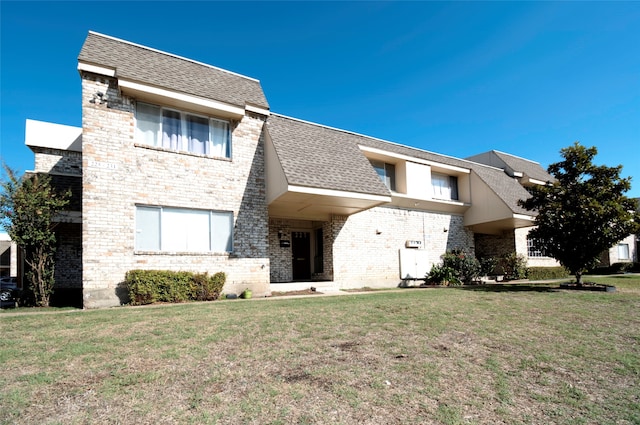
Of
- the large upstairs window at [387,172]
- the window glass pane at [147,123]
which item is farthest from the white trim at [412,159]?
the window glass pane at [147,123]

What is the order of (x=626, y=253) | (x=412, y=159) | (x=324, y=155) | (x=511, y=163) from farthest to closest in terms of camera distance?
(x=626, y=253)
(x=511, y=163)
(x=412, y=159)
(x=324, y=155)

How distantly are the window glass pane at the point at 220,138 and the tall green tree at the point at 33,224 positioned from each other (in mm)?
5213

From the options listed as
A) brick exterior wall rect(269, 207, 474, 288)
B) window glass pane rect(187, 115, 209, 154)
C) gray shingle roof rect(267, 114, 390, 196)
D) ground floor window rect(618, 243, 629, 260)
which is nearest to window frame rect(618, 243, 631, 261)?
ground floor window rect(618, 243, 629, 260)

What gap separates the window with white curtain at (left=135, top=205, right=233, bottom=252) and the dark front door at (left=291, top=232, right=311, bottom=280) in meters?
4.94

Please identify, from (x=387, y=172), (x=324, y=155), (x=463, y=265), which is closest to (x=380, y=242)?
(x=387, y=172)

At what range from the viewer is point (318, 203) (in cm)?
1427

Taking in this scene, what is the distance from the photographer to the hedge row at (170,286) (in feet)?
35.9

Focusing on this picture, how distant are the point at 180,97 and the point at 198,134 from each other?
1.43m

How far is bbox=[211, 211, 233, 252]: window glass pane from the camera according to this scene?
513 inches

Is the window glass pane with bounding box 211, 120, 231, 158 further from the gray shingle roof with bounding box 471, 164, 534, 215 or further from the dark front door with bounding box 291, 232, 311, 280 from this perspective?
the gray shingle roof with bounding box 471, 164, 534, 215

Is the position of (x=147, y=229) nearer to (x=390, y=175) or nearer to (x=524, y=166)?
(x=390, y=175)

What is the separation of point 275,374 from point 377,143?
50.9 ft

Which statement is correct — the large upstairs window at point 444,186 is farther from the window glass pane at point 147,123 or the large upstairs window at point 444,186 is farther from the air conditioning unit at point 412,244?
the window glass pane at point 147,123

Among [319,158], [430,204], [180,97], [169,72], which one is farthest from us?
[430,204]
